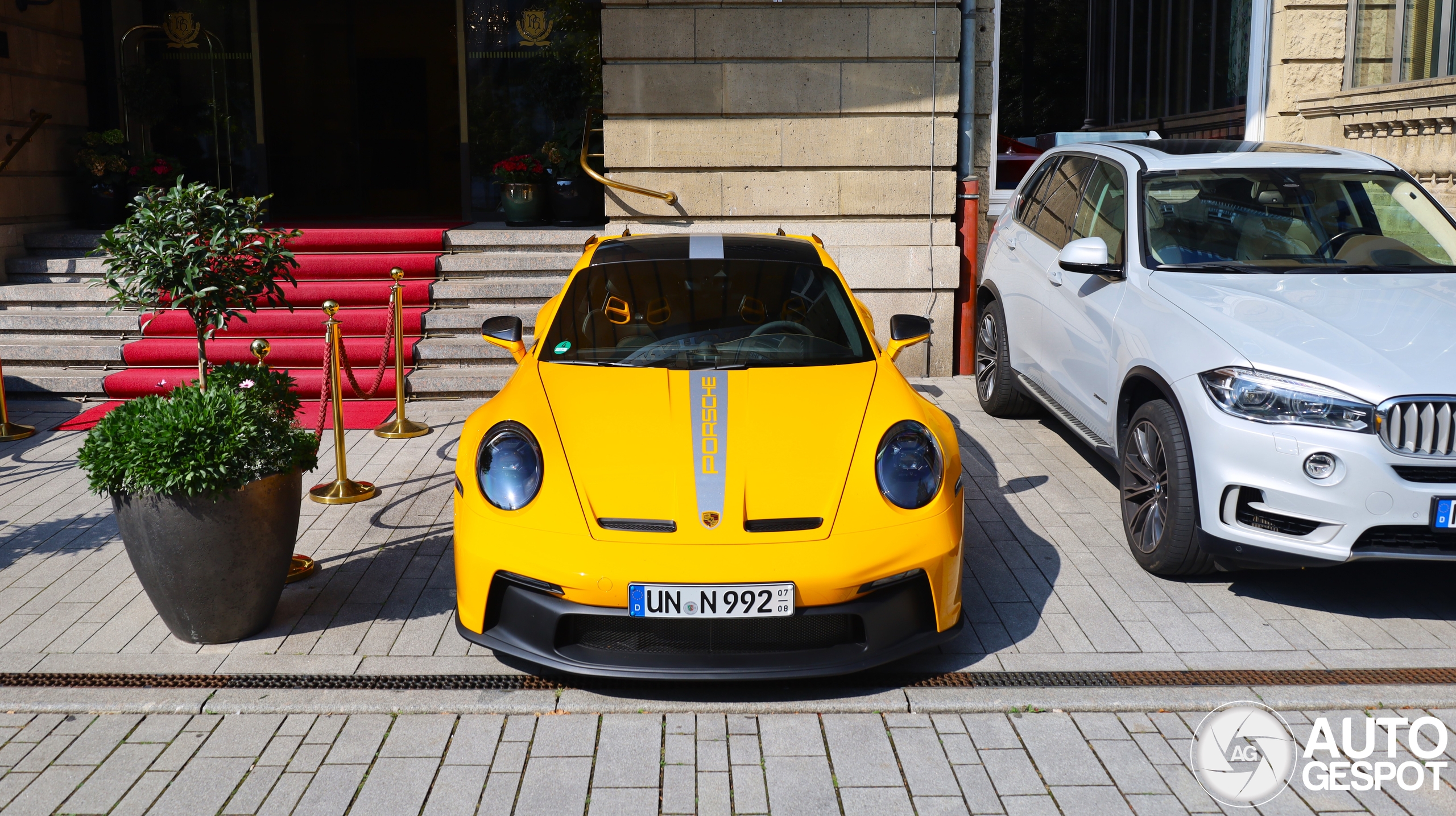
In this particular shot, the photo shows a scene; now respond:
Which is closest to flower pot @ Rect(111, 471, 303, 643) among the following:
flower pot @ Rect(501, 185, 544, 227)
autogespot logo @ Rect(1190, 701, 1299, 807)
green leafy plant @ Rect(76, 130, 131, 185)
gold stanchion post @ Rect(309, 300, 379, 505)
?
gold stanchion post @ Rect(309, 300, 379, 505)

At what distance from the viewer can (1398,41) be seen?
10.0m

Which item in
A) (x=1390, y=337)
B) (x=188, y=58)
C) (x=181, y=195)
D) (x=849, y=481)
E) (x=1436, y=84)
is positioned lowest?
(x=849, y=481)

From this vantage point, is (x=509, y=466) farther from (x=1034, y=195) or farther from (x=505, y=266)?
(x=505, y=266)

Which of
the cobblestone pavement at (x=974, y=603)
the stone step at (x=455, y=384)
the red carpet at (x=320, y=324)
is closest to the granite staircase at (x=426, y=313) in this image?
the stone step at (x=455, y=384)

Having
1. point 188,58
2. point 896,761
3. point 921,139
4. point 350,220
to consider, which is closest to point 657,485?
point 896,761

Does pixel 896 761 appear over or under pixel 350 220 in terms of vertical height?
under

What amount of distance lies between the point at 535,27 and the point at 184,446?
9.76m

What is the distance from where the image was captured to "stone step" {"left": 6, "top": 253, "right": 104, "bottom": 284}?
391 inches

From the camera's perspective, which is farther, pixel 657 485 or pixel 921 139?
pixel 921 139

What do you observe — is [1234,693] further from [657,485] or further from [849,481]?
[657,485]

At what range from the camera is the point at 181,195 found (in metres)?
4.97

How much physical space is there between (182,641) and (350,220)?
7.94 meters

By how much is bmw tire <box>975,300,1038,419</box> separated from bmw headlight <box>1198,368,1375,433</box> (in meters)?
3.10

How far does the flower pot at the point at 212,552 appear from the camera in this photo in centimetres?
423
